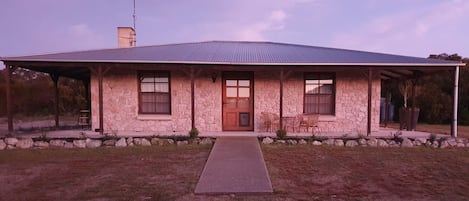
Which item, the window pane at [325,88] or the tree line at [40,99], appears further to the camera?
the tree line at [40,99]

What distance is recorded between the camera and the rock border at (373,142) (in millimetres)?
9898

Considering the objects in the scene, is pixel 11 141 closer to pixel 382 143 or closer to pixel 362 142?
pixel 362 142

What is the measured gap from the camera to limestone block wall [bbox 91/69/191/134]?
1205 cm

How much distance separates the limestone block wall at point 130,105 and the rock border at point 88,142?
7.04 ft

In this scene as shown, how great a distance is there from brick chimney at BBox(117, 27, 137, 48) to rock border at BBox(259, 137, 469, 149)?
8289 mm

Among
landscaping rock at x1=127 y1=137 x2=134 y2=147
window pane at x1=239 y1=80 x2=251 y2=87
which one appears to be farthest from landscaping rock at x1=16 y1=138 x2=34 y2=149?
window pane at x1=239 y1=80 x2=251 y2=87

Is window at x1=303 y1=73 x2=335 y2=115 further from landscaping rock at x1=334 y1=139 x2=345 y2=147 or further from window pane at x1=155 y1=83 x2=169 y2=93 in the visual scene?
A: window pane at x1=155 y1=83 x2=169 y2=93

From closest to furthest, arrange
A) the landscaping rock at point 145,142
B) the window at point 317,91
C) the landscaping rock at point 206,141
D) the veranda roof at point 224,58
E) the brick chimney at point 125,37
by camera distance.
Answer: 1. the landscaping rock at point 145,142
2. the landscaping rock at point 206,141
3. the veranda roof at point 224,58
4. the window at point 317,91
5. the brick chimney at point 125,37

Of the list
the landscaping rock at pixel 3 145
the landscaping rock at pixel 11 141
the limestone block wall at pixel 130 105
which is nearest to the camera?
the landscaping rock at pixel 3 145

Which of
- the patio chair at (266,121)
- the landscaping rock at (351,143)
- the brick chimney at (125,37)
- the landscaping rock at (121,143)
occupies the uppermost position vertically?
the brick chimney at (125,37)

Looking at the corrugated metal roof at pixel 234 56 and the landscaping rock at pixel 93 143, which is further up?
the corrugated metal roof at pixel 234 56

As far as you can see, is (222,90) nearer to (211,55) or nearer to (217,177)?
(211,55)

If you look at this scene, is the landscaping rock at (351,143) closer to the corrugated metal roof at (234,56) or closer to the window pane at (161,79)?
the corrugated metal roof at (234,56)

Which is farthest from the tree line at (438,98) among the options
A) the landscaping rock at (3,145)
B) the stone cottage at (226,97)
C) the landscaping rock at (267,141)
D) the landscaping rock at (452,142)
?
the landscaping rock at (3,145)
